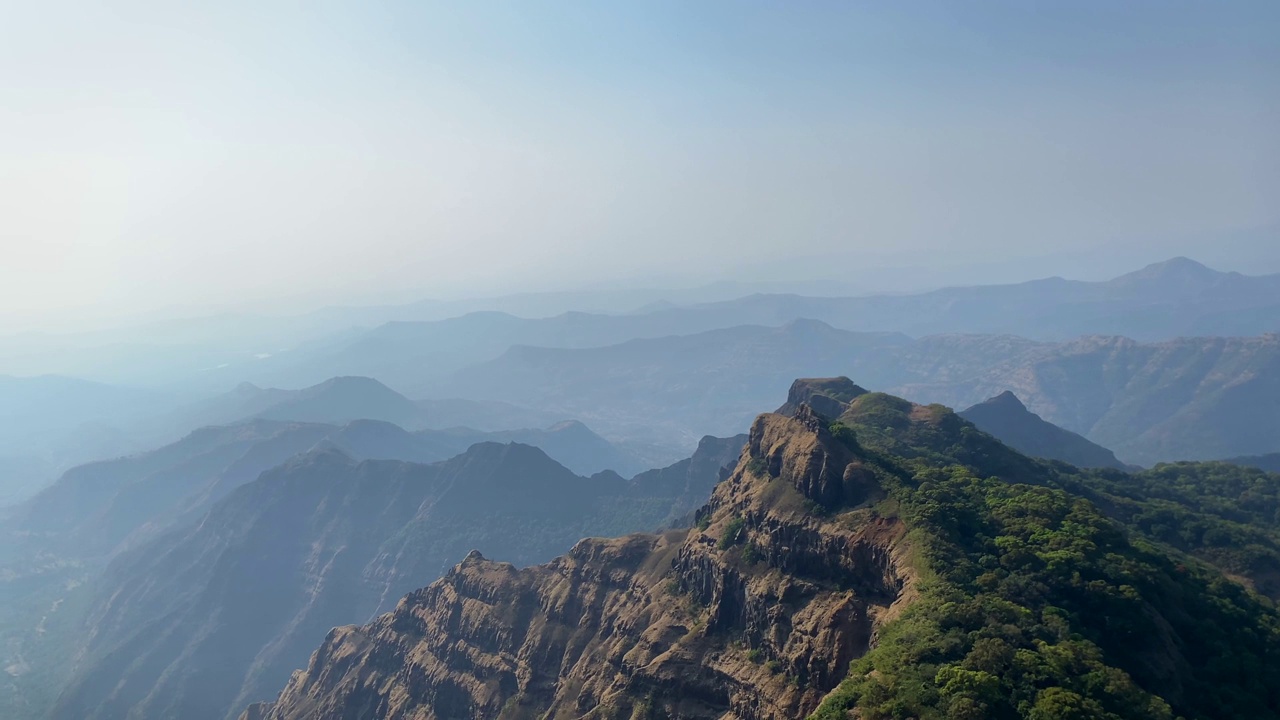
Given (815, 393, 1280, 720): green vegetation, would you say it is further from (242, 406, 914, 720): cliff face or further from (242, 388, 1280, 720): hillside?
(242, 406, 914, 720): cliff face

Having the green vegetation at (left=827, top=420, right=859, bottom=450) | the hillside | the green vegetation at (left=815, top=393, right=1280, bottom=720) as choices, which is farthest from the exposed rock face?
the green vegetation at (left=815, top=393, right=1280, bottom=720)

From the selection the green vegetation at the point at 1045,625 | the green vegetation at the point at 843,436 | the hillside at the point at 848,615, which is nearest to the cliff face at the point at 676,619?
the hillside at the point at 848,615

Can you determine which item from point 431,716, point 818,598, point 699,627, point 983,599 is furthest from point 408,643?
point 983,599

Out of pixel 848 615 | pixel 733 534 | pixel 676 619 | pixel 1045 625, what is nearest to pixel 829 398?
pixel 733 534

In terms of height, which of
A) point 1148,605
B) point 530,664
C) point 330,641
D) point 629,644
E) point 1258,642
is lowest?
point 330,641

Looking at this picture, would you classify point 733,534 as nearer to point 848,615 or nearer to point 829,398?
point 848,615

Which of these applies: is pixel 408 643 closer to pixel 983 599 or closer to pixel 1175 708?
pixel 983 599

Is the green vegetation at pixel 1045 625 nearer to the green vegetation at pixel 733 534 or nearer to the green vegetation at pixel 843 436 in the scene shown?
the green vegetation at pixel 843 436
